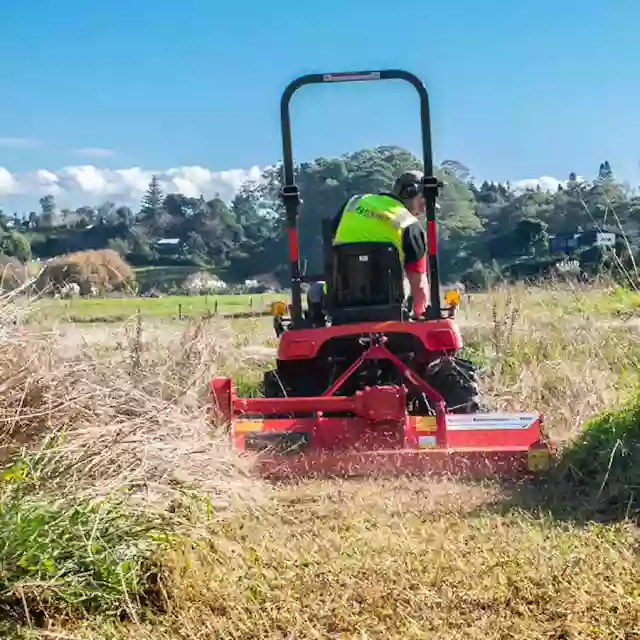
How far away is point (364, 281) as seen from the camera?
20.6ft

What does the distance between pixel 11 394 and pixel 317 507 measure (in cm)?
152

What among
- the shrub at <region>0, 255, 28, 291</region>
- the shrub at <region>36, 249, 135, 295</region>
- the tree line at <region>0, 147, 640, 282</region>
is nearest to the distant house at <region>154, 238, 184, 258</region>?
Answer: the tree line at <region>0, 147, 640, 282</region>

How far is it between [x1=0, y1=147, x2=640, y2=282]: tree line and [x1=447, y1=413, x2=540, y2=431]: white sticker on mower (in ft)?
9.33

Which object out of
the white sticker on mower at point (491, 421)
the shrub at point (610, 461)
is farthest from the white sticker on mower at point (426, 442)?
the shrub at point (610, 461)

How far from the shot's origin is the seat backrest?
20.3 ft

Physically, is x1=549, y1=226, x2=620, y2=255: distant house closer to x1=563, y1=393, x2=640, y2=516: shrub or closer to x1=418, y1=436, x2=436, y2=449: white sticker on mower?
x1=563, y1=393, x2=640, y2=516: shrub

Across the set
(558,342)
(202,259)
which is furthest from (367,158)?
(558,342)

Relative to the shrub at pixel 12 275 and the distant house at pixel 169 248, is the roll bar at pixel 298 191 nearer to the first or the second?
the shrub at pixel 12 275

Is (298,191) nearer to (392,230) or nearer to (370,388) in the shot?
(392,230)

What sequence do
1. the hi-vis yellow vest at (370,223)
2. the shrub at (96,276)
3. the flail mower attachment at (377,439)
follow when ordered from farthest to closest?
1. the shrub at (96,276)
2. the hi-vis yellow vest at (370,223)
3. the flail mower attachment at (377,439)

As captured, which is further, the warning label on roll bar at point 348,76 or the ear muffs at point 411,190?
the ear muffs at point 411,190

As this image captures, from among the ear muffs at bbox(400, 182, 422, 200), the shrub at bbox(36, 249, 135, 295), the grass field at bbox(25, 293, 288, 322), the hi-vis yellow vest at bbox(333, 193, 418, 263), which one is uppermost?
the ear muffs at bbox(400, 182, 422, 200)

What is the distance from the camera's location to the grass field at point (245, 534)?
10.6 ft

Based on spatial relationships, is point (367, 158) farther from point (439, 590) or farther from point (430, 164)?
point (439, 590)
